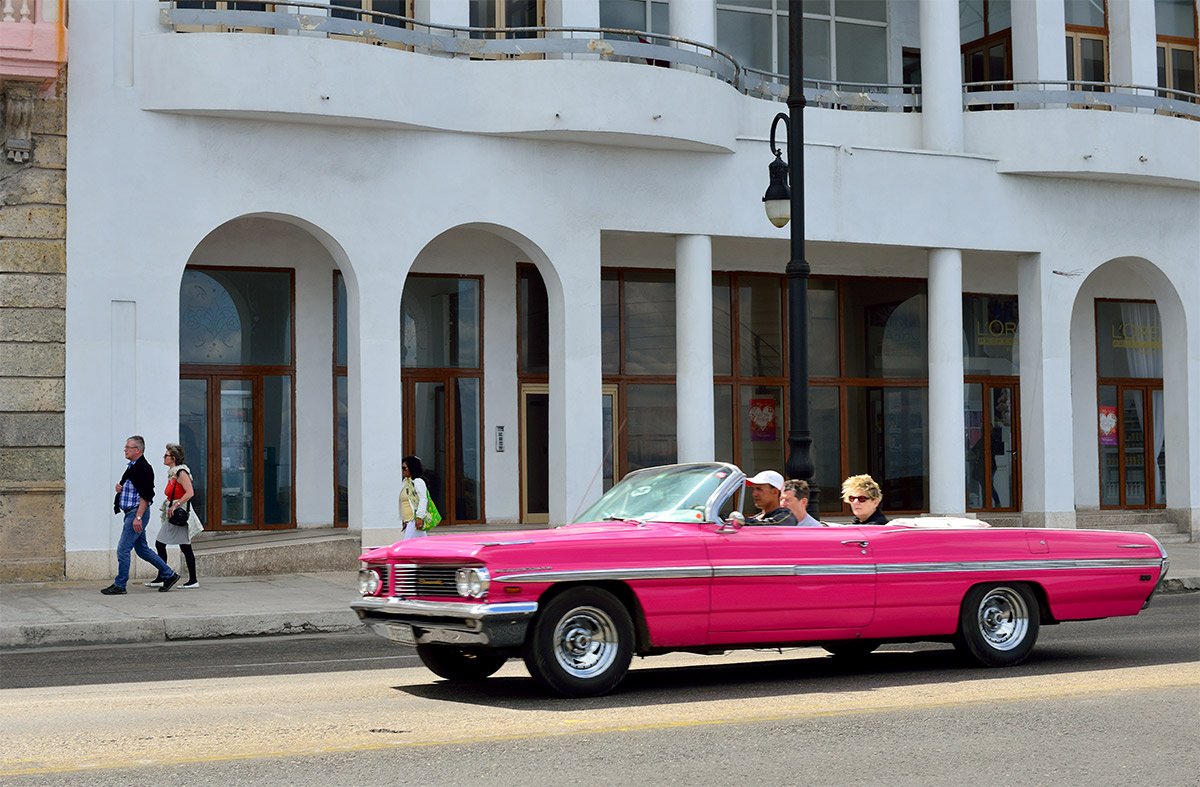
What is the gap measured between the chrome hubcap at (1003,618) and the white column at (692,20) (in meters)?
13.9

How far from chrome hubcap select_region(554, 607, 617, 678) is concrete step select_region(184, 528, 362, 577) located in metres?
12.1

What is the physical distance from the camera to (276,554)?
70.3ft

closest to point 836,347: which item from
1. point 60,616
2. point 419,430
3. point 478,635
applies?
point 419,430

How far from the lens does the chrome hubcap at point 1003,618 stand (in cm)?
1150

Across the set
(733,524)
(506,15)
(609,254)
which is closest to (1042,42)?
(609,254)

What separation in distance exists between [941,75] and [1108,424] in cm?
811

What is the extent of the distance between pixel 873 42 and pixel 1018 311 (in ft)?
17.5

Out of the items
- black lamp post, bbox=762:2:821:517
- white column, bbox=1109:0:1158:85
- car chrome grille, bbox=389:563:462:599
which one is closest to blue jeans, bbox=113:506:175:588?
black lamp post, bbox=762:2:821:517

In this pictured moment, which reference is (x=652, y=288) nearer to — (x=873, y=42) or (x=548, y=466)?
(x=548, y=466)

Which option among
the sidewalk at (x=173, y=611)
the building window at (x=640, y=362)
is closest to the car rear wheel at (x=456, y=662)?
the sidewalk at (x=173, y=611)

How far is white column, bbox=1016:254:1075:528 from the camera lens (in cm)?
2655

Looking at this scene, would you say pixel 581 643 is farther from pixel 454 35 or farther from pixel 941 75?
pixel 941 75

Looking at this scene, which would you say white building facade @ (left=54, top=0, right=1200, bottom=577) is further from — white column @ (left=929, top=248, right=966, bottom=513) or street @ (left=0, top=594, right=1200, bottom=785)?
street @ (left=0, top=594, right=1200, bottom=785)

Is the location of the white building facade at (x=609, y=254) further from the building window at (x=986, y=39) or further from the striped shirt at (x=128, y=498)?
the striped shirt at (x=128, y=498)
